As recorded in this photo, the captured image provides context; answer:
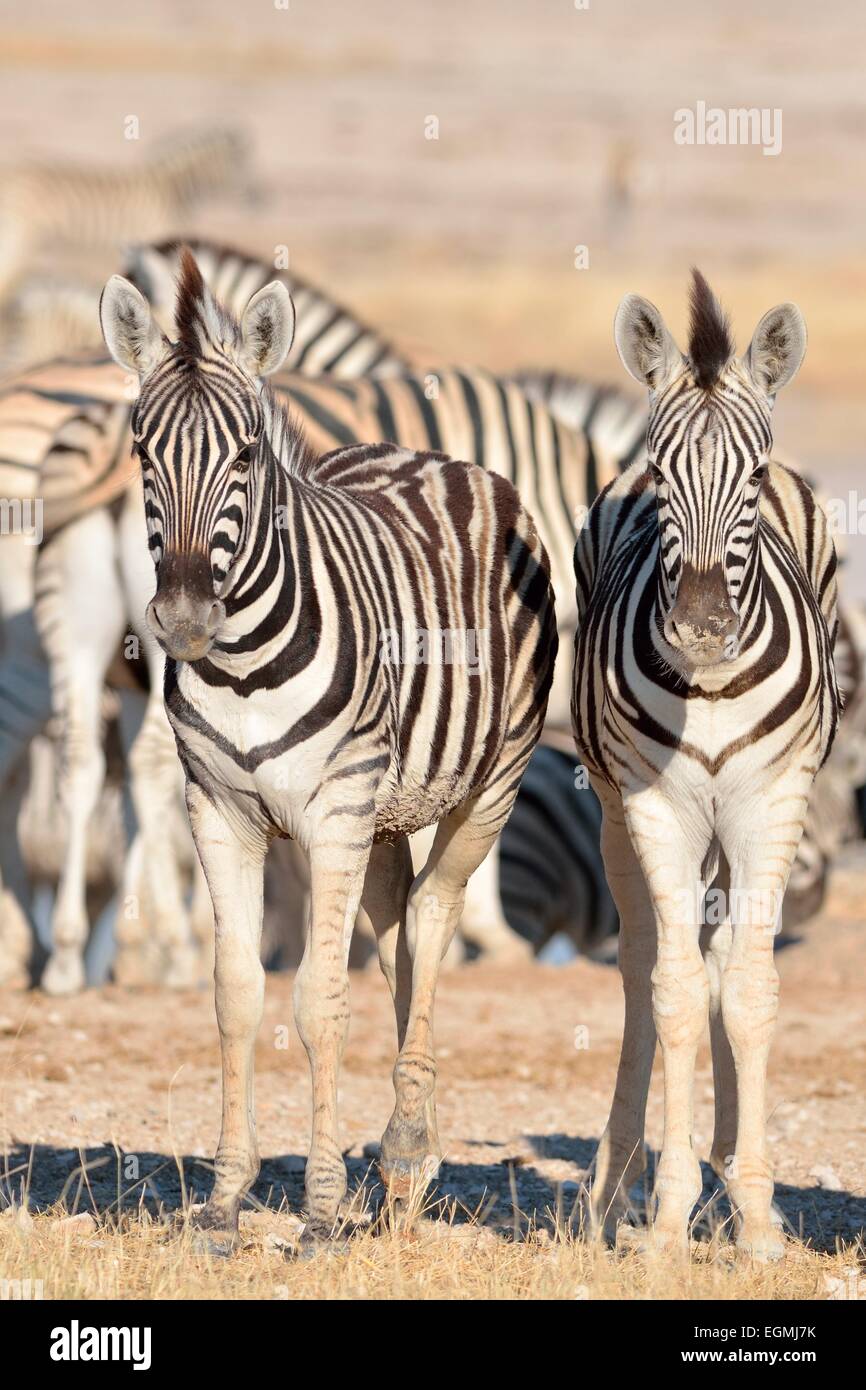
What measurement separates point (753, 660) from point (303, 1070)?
12.8 ft

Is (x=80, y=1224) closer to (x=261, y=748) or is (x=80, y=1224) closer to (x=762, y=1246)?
(x=261, y=748)

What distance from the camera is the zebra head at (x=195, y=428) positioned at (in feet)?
17.7

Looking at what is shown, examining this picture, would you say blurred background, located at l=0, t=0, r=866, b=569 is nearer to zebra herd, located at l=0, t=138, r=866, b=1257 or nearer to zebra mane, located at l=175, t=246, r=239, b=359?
zebra herd, located at l=0, t=138, r=866, b=1257

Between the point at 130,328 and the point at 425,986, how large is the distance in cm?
221

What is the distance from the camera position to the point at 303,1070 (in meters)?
8.91

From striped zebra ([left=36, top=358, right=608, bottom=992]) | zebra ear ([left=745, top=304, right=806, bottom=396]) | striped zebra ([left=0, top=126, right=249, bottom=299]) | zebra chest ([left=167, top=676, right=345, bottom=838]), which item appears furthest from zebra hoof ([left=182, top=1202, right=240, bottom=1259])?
striped zebra ([left=0, top=126, right=249, bottom=299])

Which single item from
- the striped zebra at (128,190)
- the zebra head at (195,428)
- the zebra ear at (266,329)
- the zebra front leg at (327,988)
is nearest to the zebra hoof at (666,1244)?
the zebra front leg at (327,988)

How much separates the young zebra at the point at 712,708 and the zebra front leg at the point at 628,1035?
0.38 m

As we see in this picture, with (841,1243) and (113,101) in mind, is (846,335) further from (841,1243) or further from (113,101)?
(841,1243)

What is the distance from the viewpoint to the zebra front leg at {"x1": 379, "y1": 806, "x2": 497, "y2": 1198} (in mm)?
6484

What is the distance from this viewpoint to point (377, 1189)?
6922 millimetres

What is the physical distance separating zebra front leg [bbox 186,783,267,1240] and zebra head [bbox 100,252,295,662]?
572 millimetres

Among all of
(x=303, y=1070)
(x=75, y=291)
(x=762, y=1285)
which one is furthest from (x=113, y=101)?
(x=762, y=1285)

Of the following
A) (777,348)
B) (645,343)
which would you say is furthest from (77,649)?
(777,348)
